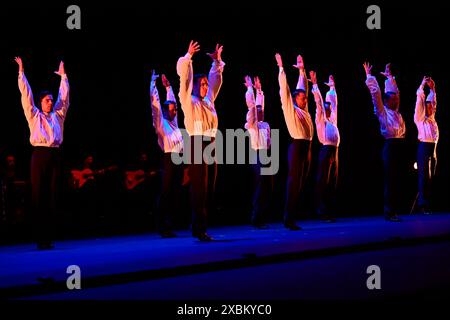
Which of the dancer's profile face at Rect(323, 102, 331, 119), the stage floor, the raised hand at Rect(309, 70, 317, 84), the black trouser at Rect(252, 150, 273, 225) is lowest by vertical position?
the stage floor

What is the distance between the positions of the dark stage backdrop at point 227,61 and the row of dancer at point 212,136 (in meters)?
1.62

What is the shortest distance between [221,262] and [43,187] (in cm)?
245

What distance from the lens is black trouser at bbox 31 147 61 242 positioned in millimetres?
6934

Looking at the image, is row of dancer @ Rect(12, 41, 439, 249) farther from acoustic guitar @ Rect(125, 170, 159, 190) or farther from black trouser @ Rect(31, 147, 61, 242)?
acoustic guitar @ Rect(125, 170, 159, 190)

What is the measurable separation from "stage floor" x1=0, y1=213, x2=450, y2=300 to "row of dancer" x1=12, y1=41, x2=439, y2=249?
630 millimetres

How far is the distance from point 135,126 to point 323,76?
4.05 metres

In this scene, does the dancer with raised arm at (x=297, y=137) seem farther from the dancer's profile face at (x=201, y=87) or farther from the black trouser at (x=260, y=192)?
the dancer's profile face at (x=201, y=87)

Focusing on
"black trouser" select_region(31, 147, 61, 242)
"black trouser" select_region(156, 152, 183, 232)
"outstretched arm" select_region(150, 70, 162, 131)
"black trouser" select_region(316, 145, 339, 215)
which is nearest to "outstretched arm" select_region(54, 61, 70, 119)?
"black trouser" select_region(31, 147, 61, 242)

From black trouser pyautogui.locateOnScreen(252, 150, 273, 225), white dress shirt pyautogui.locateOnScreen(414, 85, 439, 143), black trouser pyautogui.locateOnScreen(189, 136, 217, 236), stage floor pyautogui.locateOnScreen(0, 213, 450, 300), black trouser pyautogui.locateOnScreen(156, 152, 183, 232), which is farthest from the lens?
white dress shirt pyautogui.locateOnScreen(414, 85, 439, 143)

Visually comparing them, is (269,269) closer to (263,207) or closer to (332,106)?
(263,207)

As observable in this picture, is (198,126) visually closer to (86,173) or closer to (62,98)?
(62,98)

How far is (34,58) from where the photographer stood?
31.7 ft
